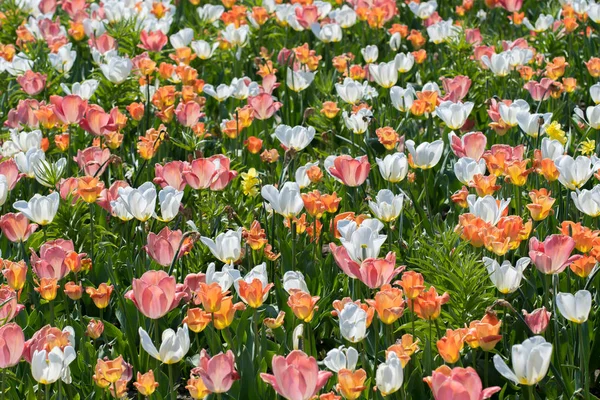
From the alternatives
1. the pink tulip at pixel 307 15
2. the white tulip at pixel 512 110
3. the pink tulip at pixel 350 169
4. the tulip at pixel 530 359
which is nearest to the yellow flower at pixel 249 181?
the pink tulip at pixel 350 169

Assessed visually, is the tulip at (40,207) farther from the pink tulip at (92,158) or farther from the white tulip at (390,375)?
the white tulip at (390,375)

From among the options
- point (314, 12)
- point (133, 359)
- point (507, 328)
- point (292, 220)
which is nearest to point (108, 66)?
point (314, 12)

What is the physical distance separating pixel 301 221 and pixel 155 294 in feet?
2.98

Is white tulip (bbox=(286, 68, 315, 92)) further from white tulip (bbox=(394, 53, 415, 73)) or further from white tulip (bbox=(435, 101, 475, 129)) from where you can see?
white tulip (bbox=(435, 101, 475, 129))

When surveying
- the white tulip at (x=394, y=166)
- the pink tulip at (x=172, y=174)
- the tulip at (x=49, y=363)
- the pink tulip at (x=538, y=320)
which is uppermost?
the pink tulip at (x=538, y=320)

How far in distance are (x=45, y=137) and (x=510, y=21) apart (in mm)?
3026

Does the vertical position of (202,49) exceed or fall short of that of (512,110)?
it falls short

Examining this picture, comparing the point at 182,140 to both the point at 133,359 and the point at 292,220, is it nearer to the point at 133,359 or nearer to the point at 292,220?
the point at 292,220

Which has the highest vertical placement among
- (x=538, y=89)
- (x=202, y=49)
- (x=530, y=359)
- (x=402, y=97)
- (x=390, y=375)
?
(x=530, y=359)

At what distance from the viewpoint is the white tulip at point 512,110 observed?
3.76 meters

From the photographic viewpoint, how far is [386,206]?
311 cm

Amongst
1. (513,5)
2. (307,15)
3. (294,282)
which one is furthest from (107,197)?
(513,5)

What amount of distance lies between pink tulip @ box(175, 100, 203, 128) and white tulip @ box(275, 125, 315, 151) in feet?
1.52

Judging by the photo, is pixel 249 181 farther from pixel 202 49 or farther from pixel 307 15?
pixel 307 15
